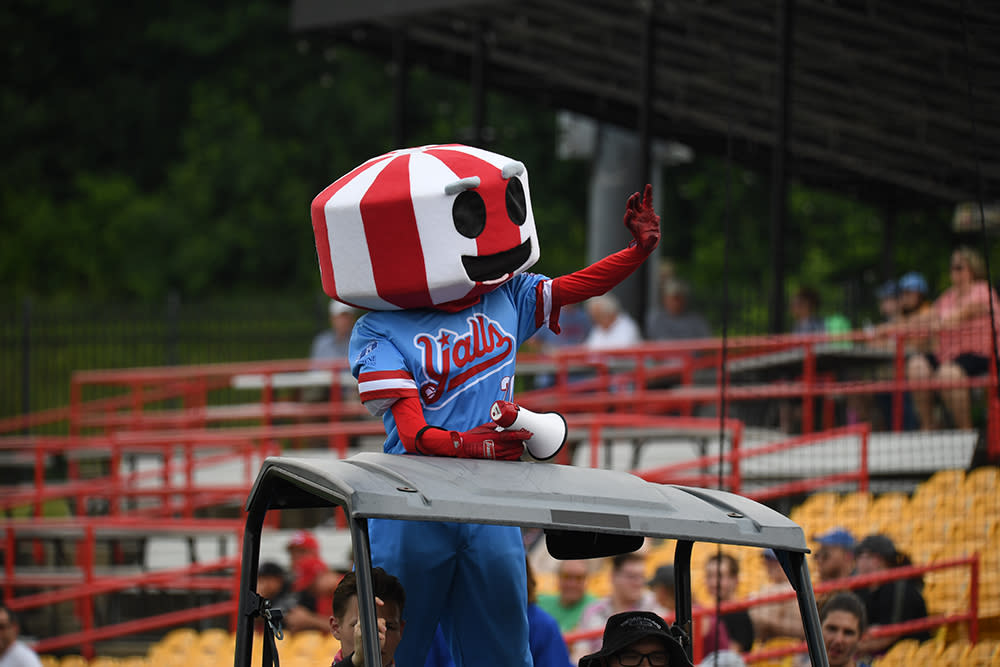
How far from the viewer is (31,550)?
1149 centimetres

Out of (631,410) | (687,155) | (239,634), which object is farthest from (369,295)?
(687,155)

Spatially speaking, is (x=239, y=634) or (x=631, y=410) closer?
(x=239, y=634)

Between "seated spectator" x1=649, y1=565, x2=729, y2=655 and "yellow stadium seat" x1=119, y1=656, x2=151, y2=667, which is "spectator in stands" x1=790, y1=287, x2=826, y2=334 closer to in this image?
"seated spectator" x1=649, y1=565, x2=729, y2=655

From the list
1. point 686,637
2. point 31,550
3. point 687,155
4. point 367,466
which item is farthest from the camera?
point 687,155

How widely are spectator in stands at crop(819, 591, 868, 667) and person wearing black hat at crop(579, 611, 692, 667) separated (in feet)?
5.69

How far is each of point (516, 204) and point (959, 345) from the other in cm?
574

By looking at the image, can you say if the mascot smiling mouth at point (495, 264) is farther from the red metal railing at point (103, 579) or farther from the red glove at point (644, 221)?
the red metal railing at point (103, 579)

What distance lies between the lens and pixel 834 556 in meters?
7.03

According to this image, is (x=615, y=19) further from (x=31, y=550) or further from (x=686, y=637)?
(x=686, y=637)

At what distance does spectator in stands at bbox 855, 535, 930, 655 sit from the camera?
7.00 metres

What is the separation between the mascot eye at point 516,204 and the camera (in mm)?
4301

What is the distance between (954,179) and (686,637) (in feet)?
46.6

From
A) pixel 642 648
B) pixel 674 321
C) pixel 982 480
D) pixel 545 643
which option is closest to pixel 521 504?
pixel 642 648

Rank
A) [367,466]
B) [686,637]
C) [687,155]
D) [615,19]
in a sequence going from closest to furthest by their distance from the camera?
[367,466], [686,637], [615,19], [687,155]
